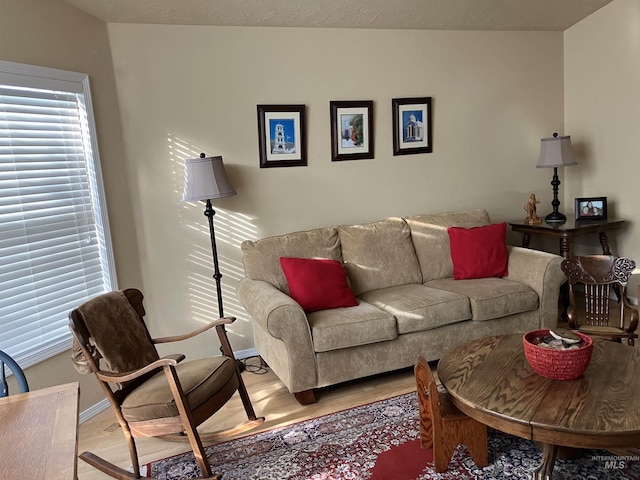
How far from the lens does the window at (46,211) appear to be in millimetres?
2672

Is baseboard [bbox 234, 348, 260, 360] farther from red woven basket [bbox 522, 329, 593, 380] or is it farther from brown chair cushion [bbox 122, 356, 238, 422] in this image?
red woven basket [bbox 522, 329, 593, 380]

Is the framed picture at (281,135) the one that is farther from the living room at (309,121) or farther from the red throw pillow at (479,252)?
the red throw pillow at (479,252)

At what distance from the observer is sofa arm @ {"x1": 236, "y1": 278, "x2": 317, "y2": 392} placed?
288 centimetres

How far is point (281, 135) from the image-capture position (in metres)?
3.77

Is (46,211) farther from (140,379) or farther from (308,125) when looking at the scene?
(308,125)

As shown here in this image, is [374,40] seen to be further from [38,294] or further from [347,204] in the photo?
[38,294]

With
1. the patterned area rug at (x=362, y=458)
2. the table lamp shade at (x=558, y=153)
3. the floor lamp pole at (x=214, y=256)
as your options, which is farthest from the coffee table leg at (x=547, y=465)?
the table lamp shade at (x=558, y=153)

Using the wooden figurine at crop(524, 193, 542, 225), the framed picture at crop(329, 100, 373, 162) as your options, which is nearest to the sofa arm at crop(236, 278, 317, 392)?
the framed picture at crop(329, 100, 373, 162)

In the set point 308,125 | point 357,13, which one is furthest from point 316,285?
point 357,13

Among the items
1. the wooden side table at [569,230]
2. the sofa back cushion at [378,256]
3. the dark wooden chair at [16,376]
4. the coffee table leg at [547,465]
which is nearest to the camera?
the dark wooden chair at [16,376]

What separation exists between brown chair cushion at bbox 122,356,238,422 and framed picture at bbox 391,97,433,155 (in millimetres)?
2339

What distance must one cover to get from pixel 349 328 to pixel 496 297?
1068mm

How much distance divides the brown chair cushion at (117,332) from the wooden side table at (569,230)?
313 centimetres

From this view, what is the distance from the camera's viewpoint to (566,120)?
4.75 meters
